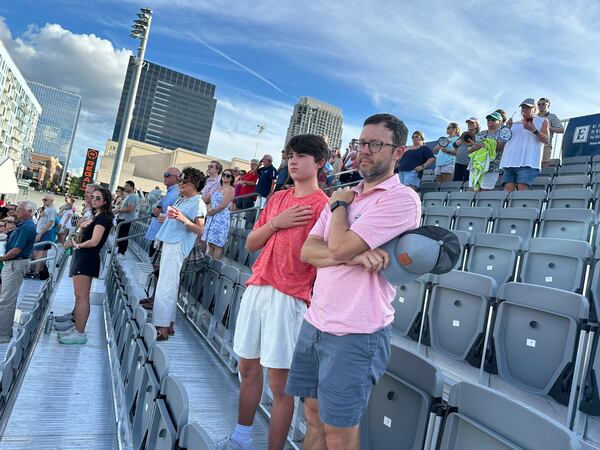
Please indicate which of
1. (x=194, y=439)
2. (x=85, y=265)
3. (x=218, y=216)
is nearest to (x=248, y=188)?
(x=218, y=216)

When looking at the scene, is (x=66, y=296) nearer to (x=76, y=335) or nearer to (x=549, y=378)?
(x=76, y=335)

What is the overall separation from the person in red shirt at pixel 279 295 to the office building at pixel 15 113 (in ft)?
229

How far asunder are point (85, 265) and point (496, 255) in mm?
4095

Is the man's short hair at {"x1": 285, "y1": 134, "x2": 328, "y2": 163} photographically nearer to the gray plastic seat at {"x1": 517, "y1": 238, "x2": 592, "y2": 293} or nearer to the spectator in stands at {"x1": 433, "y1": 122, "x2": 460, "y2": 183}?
the gray plastic seat at {"x1": 517, "y1": 238, "x2": 592, "y2": 293}

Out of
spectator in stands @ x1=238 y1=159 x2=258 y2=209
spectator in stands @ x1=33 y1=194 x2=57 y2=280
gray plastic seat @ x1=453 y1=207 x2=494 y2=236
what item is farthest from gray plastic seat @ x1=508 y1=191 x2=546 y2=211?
spectator in stands @ x1=33 y1=194 x2=57 y2=280

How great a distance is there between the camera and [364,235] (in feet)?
4.84

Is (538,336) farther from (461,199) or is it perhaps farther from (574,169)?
(574,169)

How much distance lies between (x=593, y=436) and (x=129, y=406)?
8.49 ft

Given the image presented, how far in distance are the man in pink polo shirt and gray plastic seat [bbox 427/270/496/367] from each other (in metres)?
1.76

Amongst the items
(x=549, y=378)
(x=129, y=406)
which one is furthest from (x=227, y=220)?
Answer: (x=549, y=378)

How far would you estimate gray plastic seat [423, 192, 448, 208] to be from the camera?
25.4 feet

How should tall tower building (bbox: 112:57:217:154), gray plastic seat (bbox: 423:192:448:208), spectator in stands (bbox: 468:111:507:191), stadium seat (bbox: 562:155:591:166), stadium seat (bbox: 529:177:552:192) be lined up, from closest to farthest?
spectator in stands (bbox: 468:111:507:191)
stadium seat (bbox: 529:177:552:192)
gray plastic seat (bbox: 423:192:448:208)
stadium seat (bbox: 562:155:591:166)
tall tower building (bbox: 112:57:217:154)

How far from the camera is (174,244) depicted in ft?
12.9

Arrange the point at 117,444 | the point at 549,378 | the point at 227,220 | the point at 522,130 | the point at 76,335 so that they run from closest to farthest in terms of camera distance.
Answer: the point at 549,378 → the point at 117,444 → the point at 76,335 → the point at 227,220 → the point at 522,130
